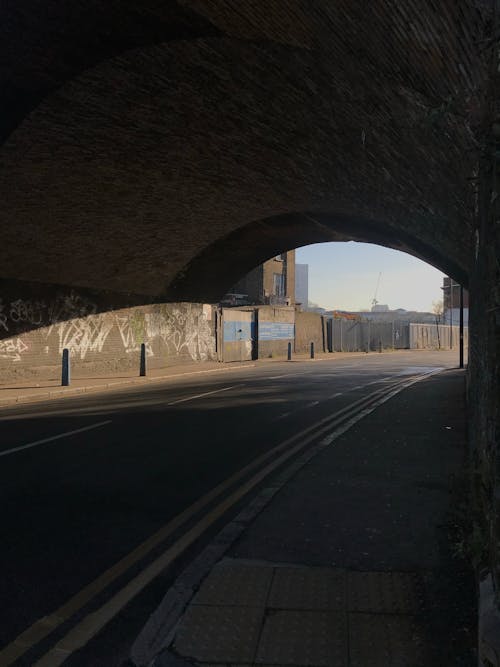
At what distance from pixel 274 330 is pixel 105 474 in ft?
94.8

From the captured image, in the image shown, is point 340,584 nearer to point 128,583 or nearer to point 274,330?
point 128,583

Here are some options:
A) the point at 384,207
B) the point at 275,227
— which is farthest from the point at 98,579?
the point at 275,227

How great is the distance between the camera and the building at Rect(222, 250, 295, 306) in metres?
49.1

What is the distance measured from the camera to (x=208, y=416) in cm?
1096

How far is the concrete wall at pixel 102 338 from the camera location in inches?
698

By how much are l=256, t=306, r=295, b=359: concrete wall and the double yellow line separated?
26.3 meters

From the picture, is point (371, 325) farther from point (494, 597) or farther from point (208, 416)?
point (494, 597)

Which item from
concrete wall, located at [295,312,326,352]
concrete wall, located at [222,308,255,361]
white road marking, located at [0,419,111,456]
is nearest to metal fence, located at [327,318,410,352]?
concrete wall, located at [295,312,326,352]

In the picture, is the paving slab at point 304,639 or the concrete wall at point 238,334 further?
the concrete wall at point 238,334

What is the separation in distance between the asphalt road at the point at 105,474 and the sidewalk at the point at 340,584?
1.60 feet

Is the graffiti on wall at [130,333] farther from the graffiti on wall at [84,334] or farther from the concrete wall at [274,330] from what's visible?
the concrete wall at [274,330]

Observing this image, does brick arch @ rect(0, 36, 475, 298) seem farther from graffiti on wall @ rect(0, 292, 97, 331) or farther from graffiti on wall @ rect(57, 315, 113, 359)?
graffiti on wall @ rect(57, 315, 113, 359)

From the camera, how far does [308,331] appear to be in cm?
3950

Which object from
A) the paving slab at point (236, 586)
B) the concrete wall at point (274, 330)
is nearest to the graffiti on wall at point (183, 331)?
the concrete wall at point (274, 330)
